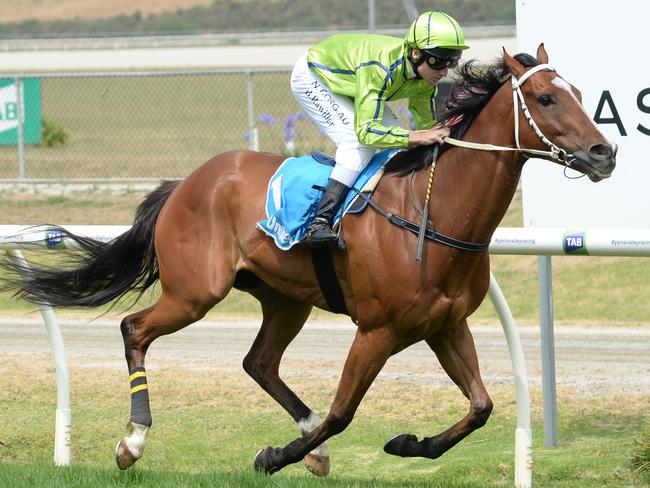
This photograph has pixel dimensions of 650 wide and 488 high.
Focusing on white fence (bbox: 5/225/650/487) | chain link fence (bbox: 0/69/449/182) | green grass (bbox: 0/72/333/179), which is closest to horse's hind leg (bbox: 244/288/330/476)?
white fence (bbox: 5/225/650/487)

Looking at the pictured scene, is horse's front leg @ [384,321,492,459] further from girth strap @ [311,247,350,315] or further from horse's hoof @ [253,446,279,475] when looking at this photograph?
horse's hoof @ [253,446,279,475]

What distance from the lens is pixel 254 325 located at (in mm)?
9758

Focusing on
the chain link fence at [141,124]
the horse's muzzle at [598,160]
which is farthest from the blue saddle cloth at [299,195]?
the chain link fence at [141,124]

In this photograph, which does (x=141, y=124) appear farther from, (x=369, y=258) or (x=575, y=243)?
(x=369, y=258)

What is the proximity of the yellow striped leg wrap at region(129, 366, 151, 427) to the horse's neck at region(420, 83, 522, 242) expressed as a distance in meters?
1.66

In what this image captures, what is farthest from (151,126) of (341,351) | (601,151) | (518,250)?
(601,151)

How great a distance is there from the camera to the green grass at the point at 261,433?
5.32m

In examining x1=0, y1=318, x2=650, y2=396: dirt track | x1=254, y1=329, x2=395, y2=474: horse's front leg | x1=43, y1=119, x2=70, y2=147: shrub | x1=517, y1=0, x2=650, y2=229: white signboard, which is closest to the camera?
x1=254, y1=329, x2=395, y2=474: horse's front leg

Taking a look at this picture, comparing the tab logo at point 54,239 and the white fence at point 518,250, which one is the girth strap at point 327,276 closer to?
the white fence at point 518,250

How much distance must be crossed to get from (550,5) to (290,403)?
2.40 m

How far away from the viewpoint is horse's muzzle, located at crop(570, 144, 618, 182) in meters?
4.34

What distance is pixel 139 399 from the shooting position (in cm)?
554

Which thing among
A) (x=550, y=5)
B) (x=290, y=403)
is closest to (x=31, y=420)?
(x=290, y=403)

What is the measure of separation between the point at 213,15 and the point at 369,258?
5773cm
